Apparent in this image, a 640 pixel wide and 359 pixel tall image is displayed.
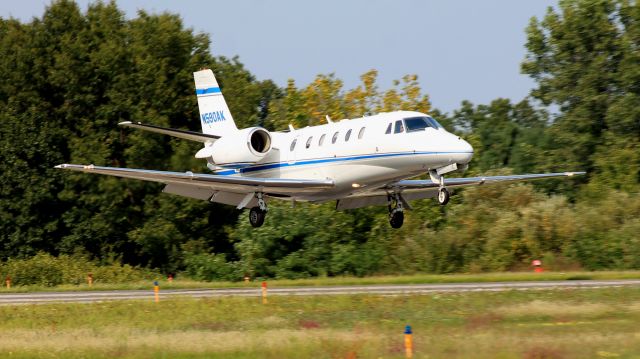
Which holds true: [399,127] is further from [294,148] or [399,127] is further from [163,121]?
[163,121]

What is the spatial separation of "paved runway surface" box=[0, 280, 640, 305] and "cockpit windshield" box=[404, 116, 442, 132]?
3.89m

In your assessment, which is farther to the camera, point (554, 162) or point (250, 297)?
point (554, 162)

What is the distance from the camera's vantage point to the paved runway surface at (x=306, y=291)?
23594 millimetres

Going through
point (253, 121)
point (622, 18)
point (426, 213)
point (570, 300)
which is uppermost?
point (622, 18)

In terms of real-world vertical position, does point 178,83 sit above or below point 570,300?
above

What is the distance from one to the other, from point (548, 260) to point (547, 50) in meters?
20.3

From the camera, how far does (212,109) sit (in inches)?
1297

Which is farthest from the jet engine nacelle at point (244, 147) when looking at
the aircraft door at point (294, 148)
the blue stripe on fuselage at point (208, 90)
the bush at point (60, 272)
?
the bush at point (60, 272)

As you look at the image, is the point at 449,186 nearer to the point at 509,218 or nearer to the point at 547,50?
the point at 509,218

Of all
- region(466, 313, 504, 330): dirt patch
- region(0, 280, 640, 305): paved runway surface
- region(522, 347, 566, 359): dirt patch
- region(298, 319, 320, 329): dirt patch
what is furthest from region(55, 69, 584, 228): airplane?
region(522, 347, 566, 359): dirt patch

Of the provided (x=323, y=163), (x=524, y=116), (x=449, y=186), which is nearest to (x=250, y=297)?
(x=323, y=163)

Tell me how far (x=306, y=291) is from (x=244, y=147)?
5428 mm

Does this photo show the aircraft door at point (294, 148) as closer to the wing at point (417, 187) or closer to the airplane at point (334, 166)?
the airplane at point (334, 166)

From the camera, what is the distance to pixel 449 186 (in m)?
28.4
